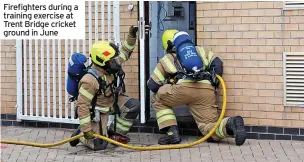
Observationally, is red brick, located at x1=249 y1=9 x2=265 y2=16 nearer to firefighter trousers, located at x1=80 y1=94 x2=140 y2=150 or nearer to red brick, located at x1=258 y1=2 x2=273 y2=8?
red brick, located at x1=258 y1=2 x2=273 y2=8

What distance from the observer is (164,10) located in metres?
9.15

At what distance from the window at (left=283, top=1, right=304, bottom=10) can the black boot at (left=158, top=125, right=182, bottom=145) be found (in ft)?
6.65

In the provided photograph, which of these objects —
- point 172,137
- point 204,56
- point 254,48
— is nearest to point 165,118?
point 172,137

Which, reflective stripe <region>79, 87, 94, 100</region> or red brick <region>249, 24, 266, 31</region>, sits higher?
red brick <region>249, 24, 266, 31</region>

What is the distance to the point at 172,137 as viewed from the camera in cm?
772

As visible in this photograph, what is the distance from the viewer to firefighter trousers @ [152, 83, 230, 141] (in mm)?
7656

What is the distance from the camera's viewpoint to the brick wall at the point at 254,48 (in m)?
7.70

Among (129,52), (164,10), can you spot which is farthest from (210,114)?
(164,10)

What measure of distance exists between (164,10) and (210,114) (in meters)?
2.10

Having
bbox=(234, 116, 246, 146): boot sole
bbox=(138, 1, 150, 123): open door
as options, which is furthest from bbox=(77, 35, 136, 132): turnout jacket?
bbox=(234, 116, 246, 146): boot sole

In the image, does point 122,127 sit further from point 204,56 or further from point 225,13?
point 225,13

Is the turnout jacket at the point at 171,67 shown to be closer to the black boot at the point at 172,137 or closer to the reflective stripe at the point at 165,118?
the reflective stripe at the point at 165,118

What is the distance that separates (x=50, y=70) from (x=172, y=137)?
2.13m

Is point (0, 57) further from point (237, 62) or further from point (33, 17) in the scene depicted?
point (237, 62)
